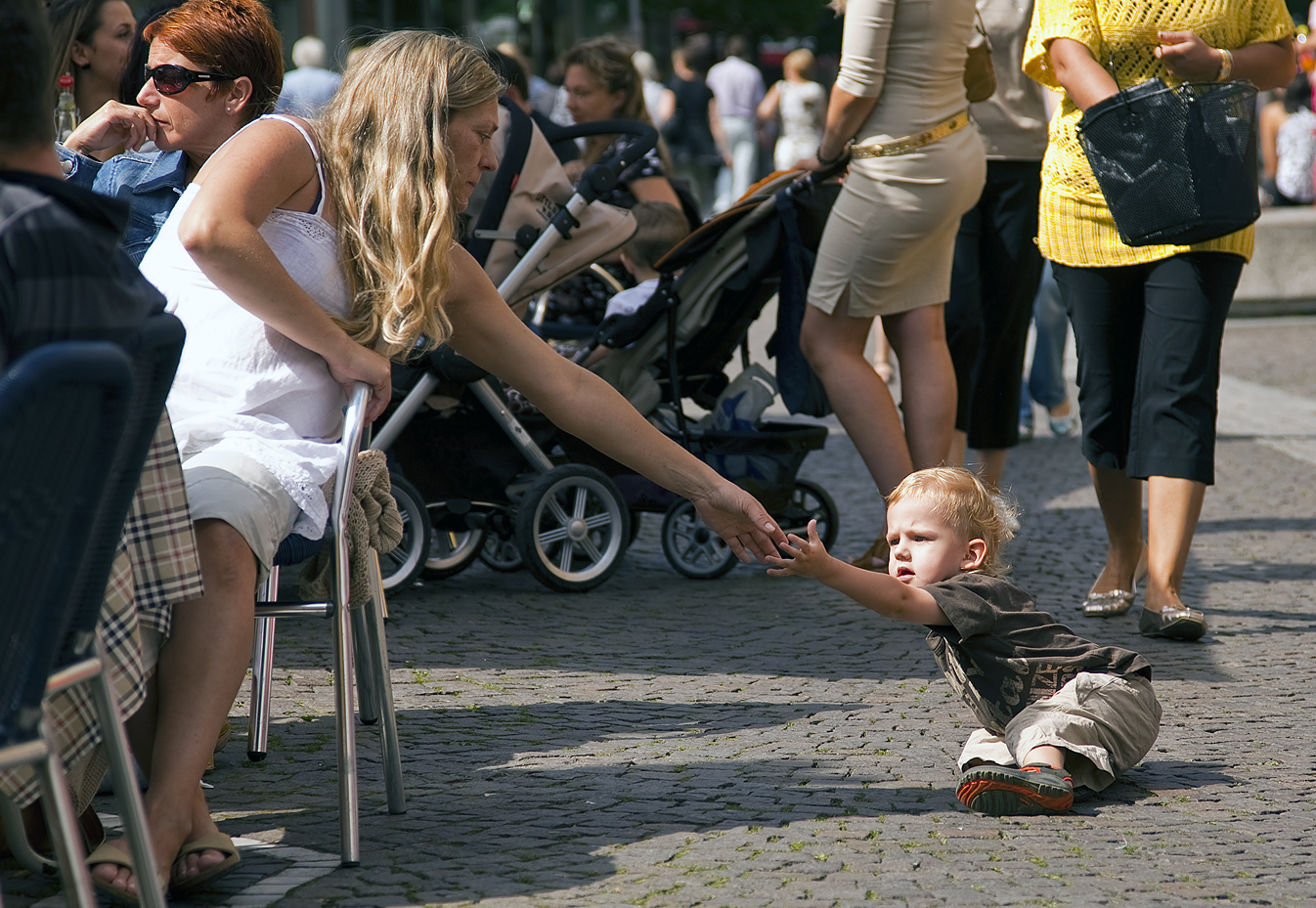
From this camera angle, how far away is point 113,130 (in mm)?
3551

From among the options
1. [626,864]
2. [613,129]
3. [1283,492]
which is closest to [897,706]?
[626,864]

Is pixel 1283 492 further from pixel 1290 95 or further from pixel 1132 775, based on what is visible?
pixel 1290 95

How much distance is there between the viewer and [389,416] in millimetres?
5141

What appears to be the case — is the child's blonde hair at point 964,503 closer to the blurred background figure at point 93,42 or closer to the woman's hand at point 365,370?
the woman's hand at point 365,370

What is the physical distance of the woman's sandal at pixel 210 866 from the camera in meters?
2.55

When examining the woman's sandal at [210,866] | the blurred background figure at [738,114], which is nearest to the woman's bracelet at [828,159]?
the woman's sandal at [210,866]

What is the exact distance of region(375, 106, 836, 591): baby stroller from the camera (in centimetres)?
509

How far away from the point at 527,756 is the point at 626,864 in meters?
0.73

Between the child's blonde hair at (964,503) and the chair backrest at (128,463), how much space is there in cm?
162

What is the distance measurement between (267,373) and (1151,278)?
269cm

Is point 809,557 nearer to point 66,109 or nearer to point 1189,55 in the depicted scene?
point 1189,55

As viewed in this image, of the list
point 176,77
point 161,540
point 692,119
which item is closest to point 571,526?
point 176,77

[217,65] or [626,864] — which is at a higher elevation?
[217,65]

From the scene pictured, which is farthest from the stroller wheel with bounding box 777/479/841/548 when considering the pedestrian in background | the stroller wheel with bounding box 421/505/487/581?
the stroller wheel with bounding box 421/505/487/581
